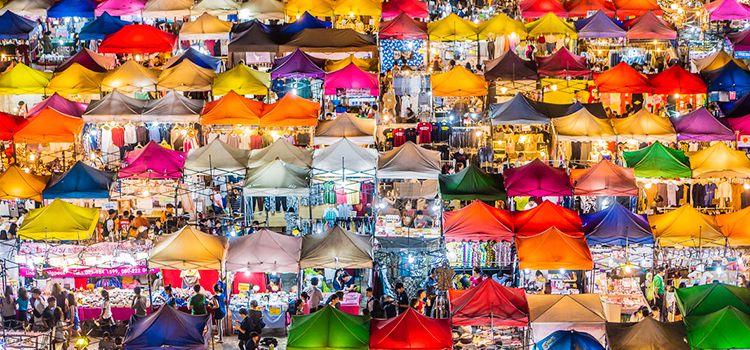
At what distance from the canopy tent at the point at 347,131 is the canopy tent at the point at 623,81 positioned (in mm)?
7976

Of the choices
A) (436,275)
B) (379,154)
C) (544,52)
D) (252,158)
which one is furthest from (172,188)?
(544,52)

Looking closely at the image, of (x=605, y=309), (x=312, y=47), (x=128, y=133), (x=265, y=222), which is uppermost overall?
(x=312, y=47)

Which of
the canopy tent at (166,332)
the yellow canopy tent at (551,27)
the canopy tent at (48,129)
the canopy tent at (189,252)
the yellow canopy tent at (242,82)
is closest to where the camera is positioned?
the canopy tent at (166,332)

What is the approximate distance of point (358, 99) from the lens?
38.2 metres

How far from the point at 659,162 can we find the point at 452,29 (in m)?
10.2

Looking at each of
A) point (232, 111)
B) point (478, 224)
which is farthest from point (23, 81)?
point (478, 224)

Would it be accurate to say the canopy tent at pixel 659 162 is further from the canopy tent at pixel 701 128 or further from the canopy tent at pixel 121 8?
the canopy tent at pixel 121 8

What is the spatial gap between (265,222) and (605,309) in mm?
9382

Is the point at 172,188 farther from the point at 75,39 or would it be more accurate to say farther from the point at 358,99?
the point at 75,39

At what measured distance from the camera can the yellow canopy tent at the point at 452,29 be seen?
40938 millimetres

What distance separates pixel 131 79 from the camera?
126 feet

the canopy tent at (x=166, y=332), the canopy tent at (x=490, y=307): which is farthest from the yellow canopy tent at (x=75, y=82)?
the canopy tent at (x=490, y=307)

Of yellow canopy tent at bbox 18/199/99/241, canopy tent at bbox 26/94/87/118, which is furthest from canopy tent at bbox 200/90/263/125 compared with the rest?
yellow canopy tent at bbox 18/199/99/241

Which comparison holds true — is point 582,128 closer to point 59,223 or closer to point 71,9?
point 59,223
